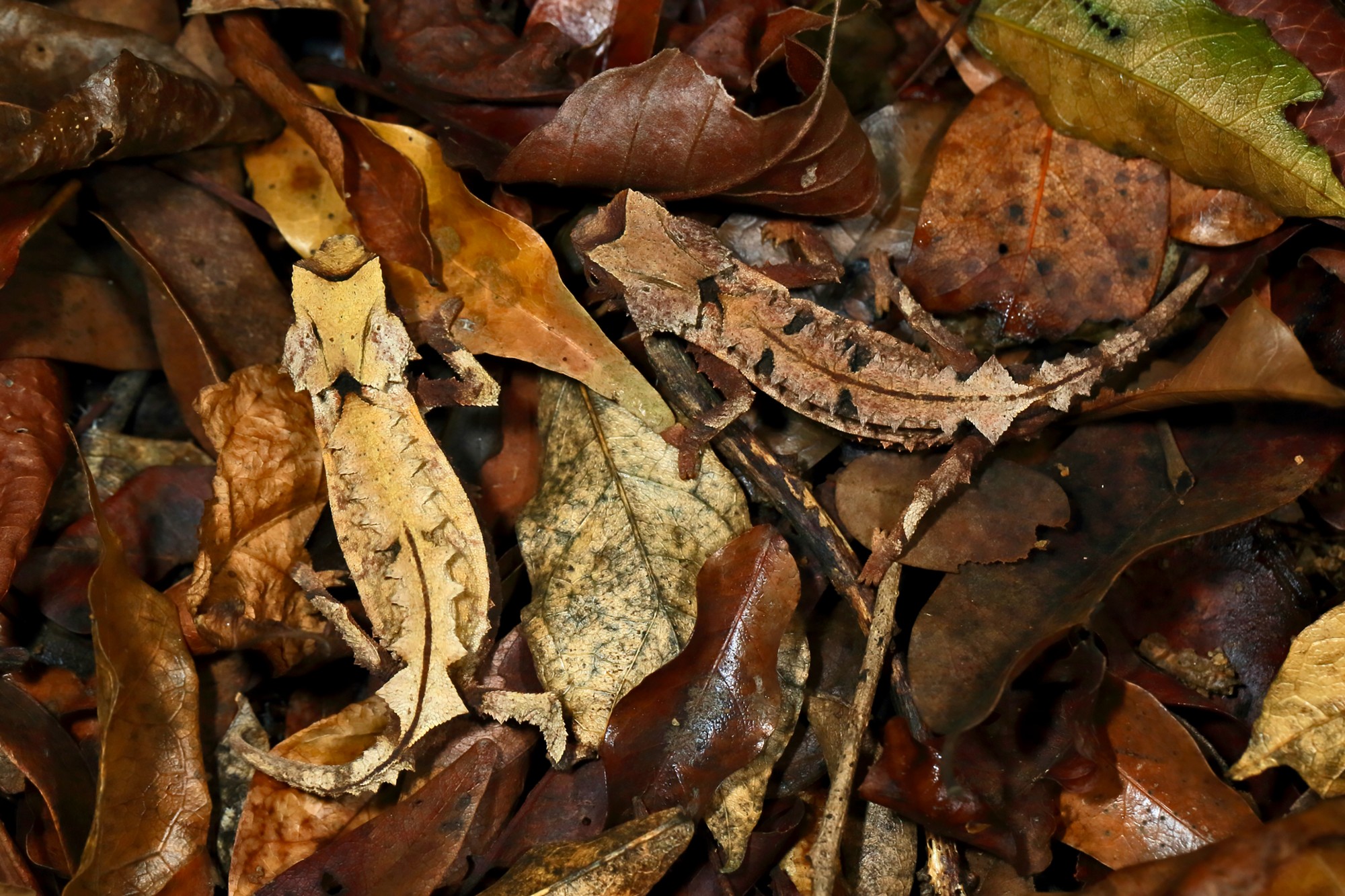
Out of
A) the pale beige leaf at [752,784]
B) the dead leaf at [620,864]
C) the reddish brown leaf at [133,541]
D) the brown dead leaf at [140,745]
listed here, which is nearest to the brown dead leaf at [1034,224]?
the pale beige leaf at [752,784]

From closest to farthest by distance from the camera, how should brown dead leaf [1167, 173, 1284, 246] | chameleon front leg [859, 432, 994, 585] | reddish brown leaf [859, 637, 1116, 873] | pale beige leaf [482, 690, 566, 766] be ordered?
1. reddish brown leaf [859, 637, 1116, 873]
2. pale beige leaf [482, 690, 566, 766]
3. chameleon front leg [859, 432, 994, 585]
4. brown dead leaf [1167, 173, 1284, 246]

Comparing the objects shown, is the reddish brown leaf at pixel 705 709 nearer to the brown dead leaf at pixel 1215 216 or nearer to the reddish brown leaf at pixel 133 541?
the reddish brown leaf at pixel 133 541

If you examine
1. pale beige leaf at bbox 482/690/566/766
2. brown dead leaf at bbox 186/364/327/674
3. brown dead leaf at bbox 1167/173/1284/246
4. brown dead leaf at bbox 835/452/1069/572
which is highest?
brown dead leaf at bbox 1167/173/1284/246

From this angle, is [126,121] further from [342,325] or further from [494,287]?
[494,287]

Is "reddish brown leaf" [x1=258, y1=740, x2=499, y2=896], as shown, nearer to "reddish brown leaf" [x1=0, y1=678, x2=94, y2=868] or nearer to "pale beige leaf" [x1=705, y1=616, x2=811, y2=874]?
"reddish brown leaf" [x1=0, y1=678, x2=94, y2=868]

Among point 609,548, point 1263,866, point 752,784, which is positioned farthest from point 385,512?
point 1263,866

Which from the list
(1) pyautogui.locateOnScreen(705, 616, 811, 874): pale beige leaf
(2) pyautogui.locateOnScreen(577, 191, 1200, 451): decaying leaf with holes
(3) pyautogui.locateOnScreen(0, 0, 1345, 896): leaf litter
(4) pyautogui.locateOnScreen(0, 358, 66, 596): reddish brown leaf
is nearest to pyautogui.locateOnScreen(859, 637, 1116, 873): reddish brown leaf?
(3) pyautogui.locateOnScreen(0, 0, 1345, 896): leaf litter
